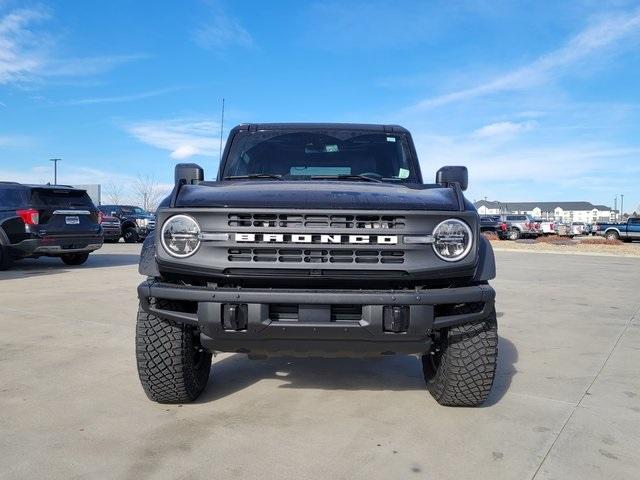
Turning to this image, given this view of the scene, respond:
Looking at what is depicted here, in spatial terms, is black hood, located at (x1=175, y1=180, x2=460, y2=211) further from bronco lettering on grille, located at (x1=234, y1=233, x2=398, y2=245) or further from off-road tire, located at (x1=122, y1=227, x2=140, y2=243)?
off-road tire, located at (x1=122, y1=227, x2=140, y2=243)

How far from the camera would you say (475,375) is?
3.06 m

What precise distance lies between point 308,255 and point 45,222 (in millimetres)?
9235

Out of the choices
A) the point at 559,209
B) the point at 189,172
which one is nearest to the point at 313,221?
the point at 189,172

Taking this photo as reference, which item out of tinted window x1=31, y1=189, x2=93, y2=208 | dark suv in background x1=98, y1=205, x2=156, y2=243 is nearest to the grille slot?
tinted window x1=31, y1=189, x2=93, y2=208

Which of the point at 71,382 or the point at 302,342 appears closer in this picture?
the point at 302,342

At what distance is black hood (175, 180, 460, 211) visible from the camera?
281 cm

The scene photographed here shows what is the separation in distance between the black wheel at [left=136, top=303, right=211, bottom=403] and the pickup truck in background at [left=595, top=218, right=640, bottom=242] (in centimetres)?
3460

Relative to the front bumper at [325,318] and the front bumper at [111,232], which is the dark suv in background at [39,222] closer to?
the front bumper at [325,318]

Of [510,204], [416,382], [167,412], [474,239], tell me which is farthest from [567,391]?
[510,204]

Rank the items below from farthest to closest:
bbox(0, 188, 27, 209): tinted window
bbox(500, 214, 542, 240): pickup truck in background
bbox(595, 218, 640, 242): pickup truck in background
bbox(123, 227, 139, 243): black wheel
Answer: bbox(500, 214, 542, 240): pickup truck in background
bbox(595, 218, 640, 242): pickup truck in background
bbox(123, 227, 139, 243): black wheel
bbox(0, 188, 27, 209): tinted window

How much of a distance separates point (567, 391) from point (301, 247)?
2.37 m

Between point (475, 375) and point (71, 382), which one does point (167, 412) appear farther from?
point (475, 375)

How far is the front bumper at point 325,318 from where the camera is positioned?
264 centimetres

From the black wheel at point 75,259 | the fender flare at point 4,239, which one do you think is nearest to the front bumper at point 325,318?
the fender flare at point 4,239
